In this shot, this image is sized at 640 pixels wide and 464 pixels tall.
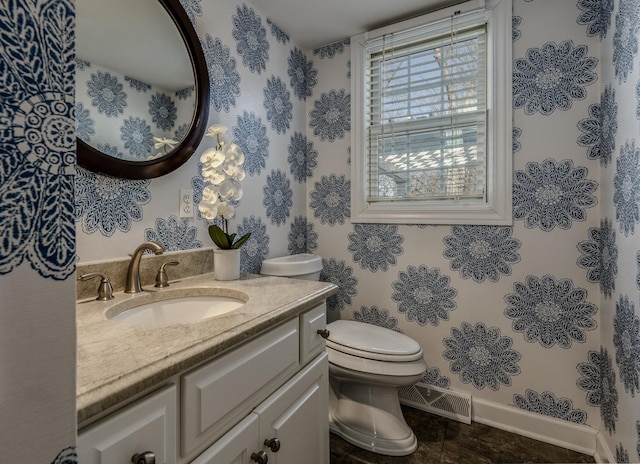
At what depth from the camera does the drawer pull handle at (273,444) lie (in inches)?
33.0

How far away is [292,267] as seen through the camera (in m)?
1.66

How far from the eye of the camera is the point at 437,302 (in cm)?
175

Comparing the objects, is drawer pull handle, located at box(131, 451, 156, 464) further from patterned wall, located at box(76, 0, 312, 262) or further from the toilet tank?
the toilet tank

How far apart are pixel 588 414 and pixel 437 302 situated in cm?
79

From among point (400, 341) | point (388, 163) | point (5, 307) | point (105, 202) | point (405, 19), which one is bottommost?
point (400, 341)

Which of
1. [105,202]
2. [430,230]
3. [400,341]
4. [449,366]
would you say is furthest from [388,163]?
[105,202]

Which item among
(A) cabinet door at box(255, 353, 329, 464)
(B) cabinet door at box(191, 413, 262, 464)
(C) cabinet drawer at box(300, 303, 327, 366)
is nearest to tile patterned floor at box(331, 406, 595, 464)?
(A) cabinet door at box(255, 353, 329, 464)

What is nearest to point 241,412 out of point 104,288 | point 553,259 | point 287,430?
point 287,430

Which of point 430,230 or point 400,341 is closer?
point 400,341

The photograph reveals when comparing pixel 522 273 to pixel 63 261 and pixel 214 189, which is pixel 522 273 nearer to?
pixel 214 189

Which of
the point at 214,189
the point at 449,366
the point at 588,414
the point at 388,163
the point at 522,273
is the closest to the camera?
the point at 214,189

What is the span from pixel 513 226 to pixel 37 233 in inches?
69.4

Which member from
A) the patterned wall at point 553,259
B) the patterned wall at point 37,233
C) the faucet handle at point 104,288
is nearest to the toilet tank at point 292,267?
the patterned wall at point 553,259

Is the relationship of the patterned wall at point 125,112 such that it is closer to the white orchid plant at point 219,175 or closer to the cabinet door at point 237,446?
the white orchid plant at point 219,175
